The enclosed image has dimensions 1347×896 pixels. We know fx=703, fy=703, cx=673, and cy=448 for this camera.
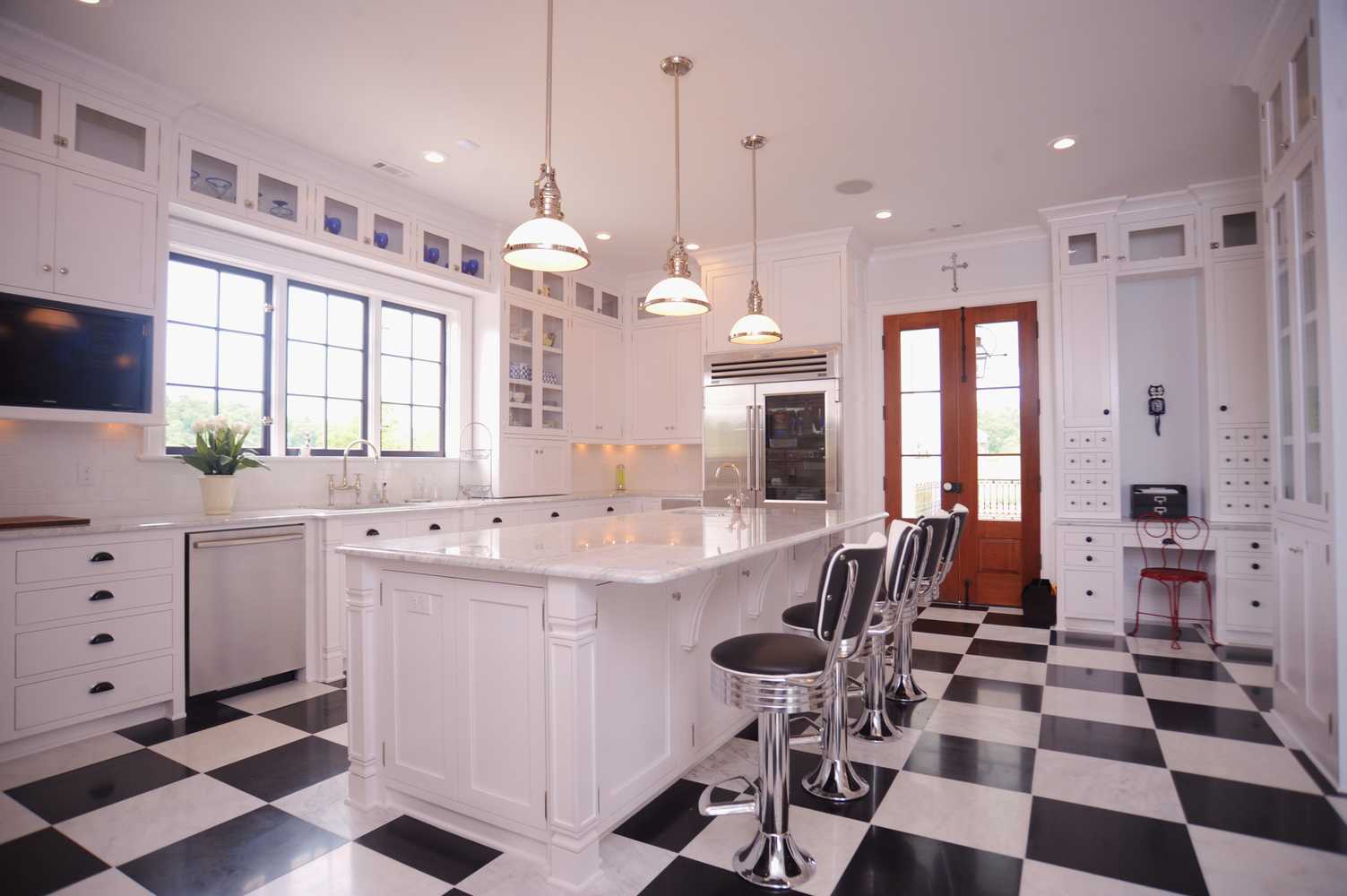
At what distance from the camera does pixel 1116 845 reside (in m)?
2.22

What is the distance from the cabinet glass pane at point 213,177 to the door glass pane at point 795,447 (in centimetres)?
404

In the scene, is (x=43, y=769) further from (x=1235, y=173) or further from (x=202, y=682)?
(x=1235, y=173)

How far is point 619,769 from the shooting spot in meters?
2.27

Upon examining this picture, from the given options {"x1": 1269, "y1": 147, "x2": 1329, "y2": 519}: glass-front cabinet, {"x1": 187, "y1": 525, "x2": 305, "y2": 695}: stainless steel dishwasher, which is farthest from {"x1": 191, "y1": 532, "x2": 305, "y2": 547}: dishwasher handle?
{"x1": 1269, "y1": 147, "x2": 1329, "y2": 519}: glass-front cabinet

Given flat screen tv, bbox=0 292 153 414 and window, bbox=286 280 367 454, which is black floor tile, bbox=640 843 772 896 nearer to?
flat screen tv, bbox=0 292 153 414

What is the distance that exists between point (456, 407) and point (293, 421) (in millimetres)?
1296

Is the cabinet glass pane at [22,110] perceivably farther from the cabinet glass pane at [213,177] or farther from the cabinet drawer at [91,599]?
the cabinet drawer at [91,599]

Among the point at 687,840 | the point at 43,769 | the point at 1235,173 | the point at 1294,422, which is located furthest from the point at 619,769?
the point at 1235,173

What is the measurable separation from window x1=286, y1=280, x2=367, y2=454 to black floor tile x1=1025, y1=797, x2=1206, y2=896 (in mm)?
4544

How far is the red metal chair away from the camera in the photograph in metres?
4.65

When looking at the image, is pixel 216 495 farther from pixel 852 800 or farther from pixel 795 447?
pixel 795 447

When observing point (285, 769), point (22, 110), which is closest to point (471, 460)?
point (285, 769)

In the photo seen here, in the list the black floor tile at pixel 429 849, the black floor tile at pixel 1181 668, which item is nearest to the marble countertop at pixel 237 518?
the black floor tile at pixel 429 849

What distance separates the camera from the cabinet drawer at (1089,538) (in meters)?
5.02
